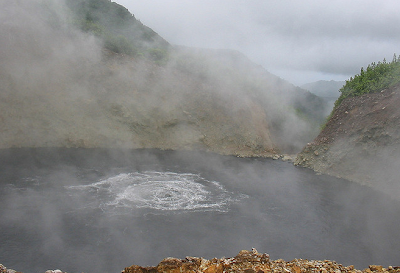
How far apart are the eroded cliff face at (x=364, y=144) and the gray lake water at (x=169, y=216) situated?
2.12 m

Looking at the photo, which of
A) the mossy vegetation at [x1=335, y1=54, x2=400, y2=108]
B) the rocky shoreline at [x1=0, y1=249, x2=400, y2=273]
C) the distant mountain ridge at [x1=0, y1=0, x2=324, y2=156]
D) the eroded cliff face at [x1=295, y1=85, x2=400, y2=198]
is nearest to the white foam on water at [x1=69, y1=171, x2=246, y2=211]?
the rocky shoreline at [x1=0, y1=249, x2=400, y2=273]

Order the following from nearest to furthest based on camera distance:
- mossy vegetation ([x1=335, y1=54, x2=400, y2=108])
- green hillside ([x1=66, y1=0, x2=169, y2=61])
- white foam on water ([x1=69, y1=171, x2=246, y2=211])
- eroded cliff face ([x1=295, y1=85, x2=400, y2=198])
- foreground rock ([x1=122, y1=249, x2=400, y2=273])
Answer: foreground rock ([x1=122, y1=249, x2=400, y2=273])
white foam on water ([x1=69, y1=171, x2=246, y2=211])
eroded cliff face ([x1=295, y1=85, x2=400, y2=198])
mossy vegetation ([x1=335, y1=54, x2=400, y2=108])
green hillside ([x1=66, y1=0, x2=169, y2=61])

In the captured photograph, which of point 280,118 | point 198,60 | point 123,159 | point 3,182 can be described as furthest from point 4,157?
point 280,118

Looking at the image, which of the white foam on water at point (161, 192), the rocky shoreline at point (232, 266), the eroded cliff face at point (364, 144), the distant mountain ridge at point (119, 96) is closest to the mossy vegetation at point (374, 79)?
the eroded cliff face at point (364, 144)

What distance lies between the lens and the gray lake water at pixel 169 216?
12.1 metres

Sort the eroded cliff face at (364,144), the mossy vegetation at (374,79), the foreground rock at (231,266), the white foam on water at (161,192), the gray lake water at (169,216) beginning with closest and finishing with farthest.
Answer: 1. the foreground rock at (231,266)
2. the gray lake water at (169,216)
3. the white foam on water at (161,192)
4. the eroded cliff face at (364,144)
5. the mossy vegetation at (374,79)

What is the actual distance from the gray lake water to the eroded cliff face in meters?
2.12

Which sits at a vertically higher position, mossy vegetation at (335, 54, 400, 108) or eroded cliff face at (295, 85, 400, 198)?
mossy vegetation at (335, 54, 400, 108)

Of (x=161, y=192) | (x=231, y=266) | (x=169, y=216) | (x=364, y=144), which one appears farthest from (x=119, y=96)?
(x=231, y=266)

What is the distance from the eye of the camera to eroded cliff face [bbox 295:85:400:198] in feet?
79.2

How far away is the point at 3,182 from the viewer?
18.3 m

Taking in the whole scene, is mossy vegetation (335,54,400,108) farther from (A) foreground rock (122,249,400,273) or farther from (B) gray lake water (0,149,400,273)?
(A) foreground rock (122,249,400,273)

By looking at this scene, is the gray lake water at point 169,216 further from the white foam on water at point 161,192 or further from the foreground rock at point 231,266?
the foreground rock at point 231,266

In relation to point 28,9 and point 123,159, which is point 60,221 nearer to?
point 123,159
